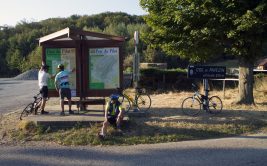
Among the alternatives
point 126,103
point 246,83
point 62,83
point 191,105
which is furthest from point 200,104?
point 62,83

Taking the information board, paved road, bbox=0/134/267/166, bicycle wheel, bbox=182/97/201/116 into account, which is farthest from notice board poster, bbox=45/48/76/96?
paved road, bbox=0/134/267/166

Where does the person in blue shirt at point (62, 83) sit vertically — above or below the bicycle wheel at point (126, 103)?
above

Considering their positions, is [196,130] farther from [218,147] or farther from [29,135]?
[29,135]

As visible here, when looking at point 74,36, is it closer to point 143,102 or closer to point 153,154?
point 143,102

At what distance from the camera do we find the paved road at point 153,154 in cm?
850

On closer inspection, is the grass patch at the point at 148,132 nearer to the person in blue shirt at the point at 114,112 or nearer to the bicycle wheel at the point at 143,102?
the person in blue shirt at the point at 114,112

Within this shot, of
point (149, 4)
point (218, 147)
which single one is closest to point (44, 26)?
point (149, 4)

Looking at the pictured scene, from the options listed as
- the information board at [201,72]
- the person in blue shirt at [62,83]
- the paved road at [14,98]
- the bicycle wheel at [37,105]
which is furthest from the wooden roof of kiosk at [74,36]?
the paved road at [14,98]

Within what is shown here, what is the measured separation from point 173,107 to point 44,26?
260 ft

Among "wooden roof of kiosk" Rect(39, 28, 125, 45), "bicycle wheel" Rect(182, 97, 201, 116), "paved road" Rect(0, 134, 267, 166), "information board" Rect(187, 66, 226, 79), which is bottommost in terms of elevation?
"paved road" Rect(0, 134, 267, 166)

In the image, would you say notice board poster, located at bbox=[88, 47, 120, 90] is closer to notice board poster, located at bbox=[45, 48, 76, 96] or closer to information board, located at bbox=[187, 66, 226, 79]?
notice board poster, located at bbox=[45, 48, 76, 96]

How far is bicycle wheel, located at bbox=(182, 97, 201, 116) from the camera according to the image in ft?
43.5

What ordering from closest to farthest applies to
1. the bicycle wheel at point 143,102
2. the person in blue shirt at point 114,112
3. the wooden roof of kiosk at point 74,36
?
the person in blue shirt at point 114,112 → the wooden roof of kiosk at point 74,36 → the bicycle wheel at point 143,102

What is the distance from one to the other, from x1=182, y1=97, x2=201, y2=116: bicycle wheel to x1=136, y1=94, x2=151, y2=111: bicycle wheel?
1281 mm
